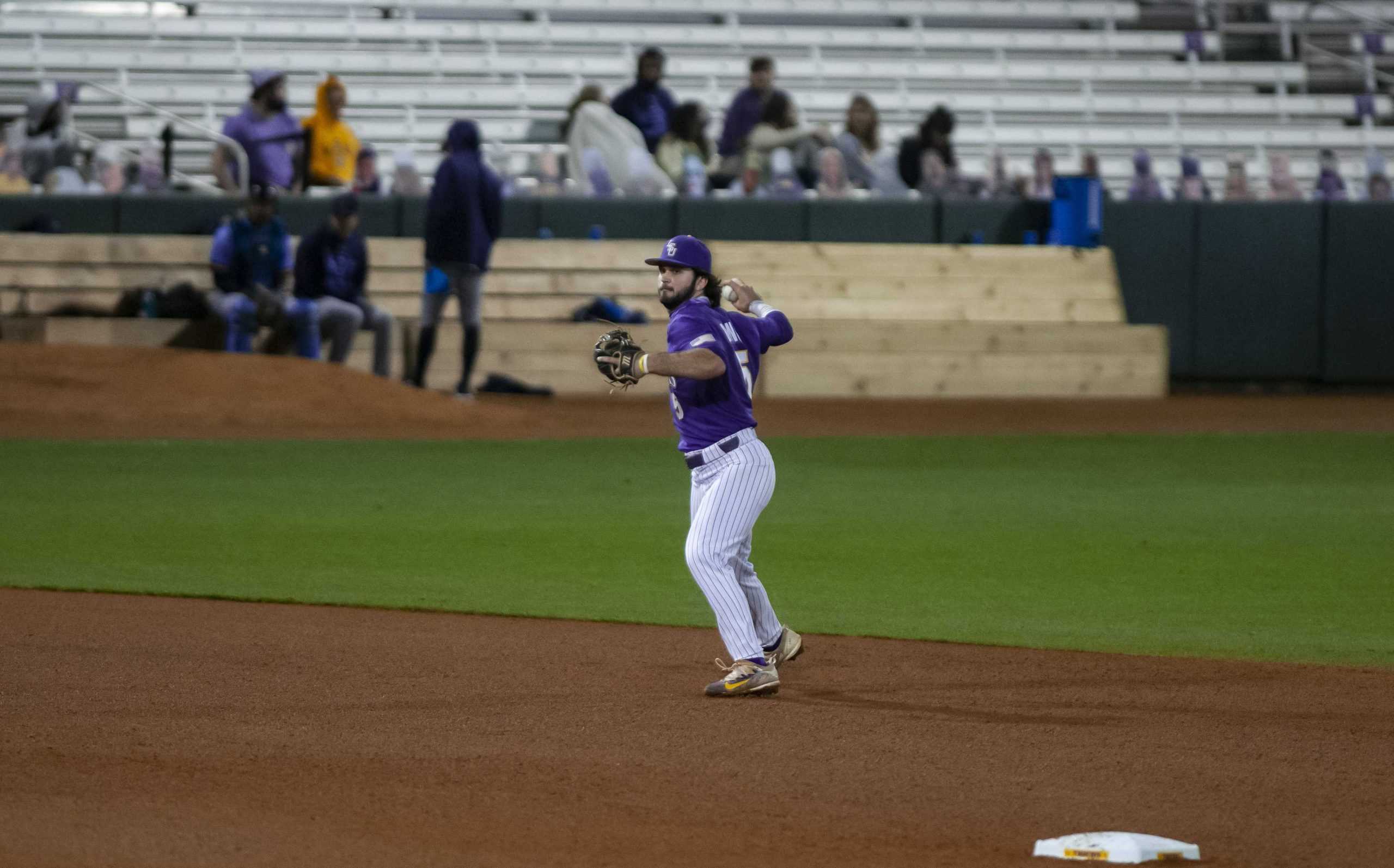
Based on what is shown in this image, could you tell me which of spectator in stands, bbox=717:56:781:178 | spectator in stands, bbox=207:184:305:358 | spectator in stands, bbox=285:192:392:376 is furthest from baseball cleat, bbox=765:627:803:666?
spectator in stands, bbox=717:56:781:178

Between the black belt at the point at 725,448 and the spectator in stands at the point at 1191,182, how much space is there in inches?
631

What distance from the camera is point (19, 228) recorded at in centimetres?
1738

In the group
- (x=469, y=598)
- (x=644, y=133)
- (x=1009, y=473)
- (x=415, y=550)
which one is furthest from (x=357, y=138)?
(x=469, y=598)

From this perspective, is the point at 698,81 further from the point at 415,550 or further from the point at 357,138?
the point at 415,550

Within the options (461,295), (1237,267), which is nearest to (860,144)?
(1237,267)

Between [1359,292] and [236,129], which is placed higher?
[236,129]

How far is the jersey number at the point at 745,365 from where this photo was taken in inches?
243

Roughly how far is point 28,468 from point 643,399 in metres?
6.88

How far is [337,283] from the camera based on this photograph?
16047 millimetres

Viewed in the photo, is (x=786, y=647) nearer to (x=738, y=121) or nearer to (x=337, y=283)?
(x=337, y=283)

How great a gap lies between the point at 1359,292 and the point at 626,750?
1691 centimetres

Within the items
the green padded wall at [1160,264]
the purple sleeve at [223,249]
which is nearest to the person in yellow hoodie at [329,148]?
the purple sleeve at [223,249]

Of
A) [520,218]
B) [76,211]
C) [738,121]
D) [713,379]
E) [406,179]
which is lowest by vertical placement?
[713,379]

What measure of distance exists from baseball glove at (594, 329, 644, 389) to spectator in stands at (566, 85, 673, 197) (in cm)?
1335
